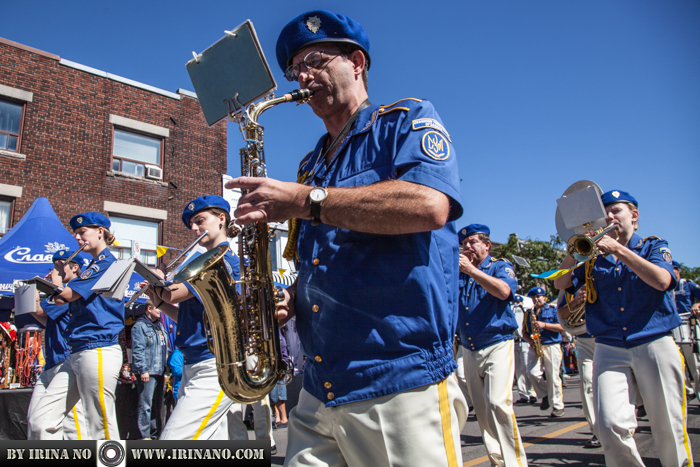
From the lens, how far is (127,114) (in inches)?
635

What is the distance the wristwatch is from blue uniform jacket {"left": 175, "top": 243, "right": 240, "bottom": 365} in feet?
8.37

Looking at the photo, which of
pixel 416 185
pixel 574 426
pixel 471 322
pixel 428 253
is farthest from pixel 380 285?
pixel 574 426

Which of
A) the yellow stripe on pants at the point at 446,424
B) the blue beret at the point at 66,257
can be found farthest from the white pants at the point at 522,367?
the yellow stripe on pants at the point at 446,424

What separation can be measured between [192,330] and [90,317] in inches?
76.0

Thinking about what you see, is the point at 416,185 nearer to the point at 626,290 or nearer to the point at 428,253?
the point at 428,253

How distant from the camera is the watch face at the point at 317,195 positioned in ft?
5.48

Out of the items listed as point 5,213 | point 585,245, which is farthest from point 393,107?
point 5,213

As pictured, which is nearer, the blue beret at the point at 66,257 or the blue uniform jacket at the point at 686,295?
the blue beret at the point at 66,257

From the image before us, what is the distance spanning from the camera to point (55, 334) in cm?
598

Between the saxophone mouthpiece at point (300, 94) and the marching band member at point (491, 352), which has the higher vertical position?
the saxophone mouthpiece at point (300, 94)

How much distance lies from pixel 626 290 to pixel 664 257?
0.40m

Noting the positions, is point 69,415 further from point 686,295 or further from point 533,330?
point 686,295

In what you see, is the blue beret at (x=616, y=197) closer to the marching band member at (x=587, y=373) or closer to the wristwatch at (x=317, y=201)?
the marching band member at (x=587, y=373)

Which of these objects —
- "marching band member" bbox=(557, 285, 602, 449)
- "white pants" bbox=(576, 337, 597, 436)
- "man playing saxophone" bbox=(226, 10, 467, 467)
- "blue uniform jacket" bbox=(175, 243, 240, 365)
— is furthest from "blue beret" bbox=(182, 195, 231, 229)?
"white pants" bbox=(576, 337, 597, 436)
